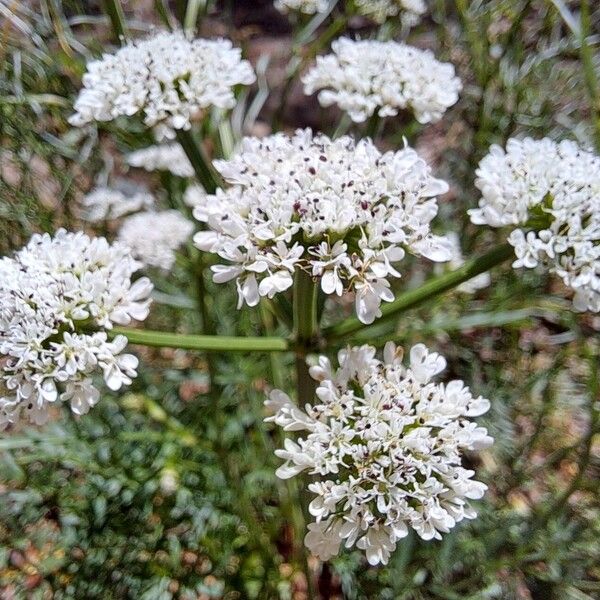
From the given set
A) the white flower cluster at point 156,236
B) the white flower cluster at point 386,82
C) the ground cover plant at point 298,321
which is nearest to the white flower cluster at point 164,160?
the ground cover plant at point 298,321

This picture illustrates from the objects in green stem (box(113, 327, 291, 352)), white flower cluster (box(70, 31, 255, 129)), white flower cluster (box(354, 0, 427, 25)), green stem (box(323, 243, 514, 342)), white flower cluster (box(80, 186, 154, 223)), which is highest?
white flower cluster (box(354, 0, 427, 25))

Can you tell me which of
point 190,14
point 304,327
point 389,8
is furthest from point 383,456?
point 389,8

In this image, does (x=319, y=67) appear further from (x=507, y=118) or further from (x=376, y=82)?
(x=507, y=118)

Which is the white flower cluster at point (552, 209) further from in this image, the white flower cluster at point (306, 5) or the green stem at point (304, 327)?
the white flower cluster at point (306, 5)

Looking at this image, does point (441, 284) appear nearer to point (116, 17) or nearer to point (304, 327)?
point (304, 327)

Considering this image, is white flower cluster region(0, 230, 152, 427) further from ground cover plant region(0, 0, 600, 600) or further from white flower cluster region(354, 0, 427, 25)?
white flower cluster region(354, 0, 427, 25)

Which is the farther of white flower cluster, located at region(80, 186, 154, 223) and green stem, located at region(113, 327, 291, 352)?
white flower cluster, located at region(80, 186, 154, 223)

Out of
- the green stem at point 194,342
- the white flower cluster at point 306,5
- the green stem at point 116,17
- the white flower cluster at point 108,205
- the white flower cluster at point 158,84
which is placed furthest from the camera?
the white flower cluster at point 108,205

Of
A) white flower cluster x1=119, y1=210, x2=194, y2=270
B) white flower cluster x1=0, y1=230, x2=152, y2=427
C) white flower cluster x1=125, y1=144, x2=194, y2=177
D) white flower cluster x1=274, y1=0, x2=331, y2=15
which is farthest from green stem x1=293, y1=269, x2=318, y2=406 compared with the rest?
white flower cluster x1=274, y1=0, x2=331, y2=15
